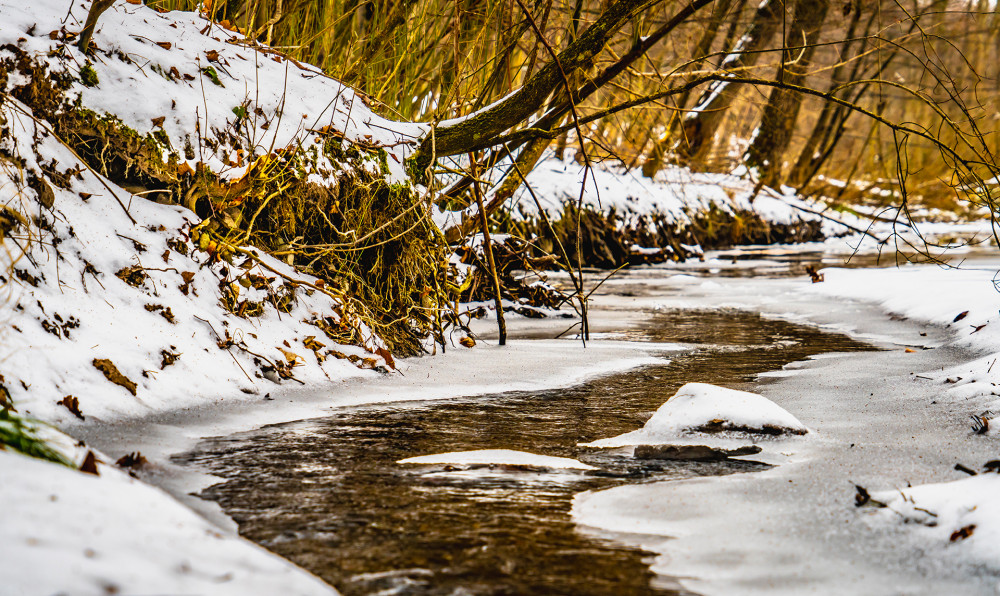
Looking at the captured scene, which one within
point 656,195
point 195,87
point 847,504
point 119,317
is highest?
point 656,195

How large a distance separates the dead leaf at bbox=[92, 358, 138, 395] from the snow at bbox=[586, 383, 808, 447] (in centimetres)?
139

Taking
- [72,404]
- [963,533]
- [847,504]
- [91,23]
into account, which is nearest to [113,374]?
[72,404]

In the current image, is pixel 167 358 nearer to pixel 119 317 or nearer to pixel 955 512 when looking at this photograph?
pixel 119 317

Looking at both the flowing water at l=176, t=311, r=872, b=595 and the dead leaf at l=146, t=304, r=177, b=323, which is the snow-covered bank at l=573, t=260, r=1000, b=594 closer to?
the flowing water at l=176, t=311, r=872, b=595

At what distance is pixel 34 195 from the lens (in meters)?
2.46

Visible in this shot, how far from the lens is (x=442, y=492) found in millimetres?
1846

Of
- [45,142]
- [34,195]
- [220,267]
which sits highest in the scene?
[45,142]

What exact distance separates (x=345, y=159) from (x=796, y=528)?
2.71 m

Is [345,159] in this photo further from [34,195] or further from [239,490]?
[239,490]

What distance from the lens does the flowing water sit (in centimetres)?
141

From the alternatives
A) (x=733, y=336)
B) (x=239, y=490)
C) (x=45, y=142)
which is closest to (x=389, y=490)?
(x=239, y=490)

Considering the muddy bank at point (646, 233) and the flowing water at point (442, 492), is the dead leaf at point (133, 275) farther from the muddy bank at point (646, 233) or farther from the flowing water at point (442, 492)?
the muddy bank at point (646, 233)

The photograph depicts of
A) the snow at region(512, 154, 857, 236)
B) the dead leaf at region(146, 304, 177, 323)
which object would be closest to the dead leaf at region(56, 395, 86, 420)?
the dead leaf at region(146, 304, 177, 323)

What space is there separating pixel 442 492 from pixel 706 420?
950 millimetres
